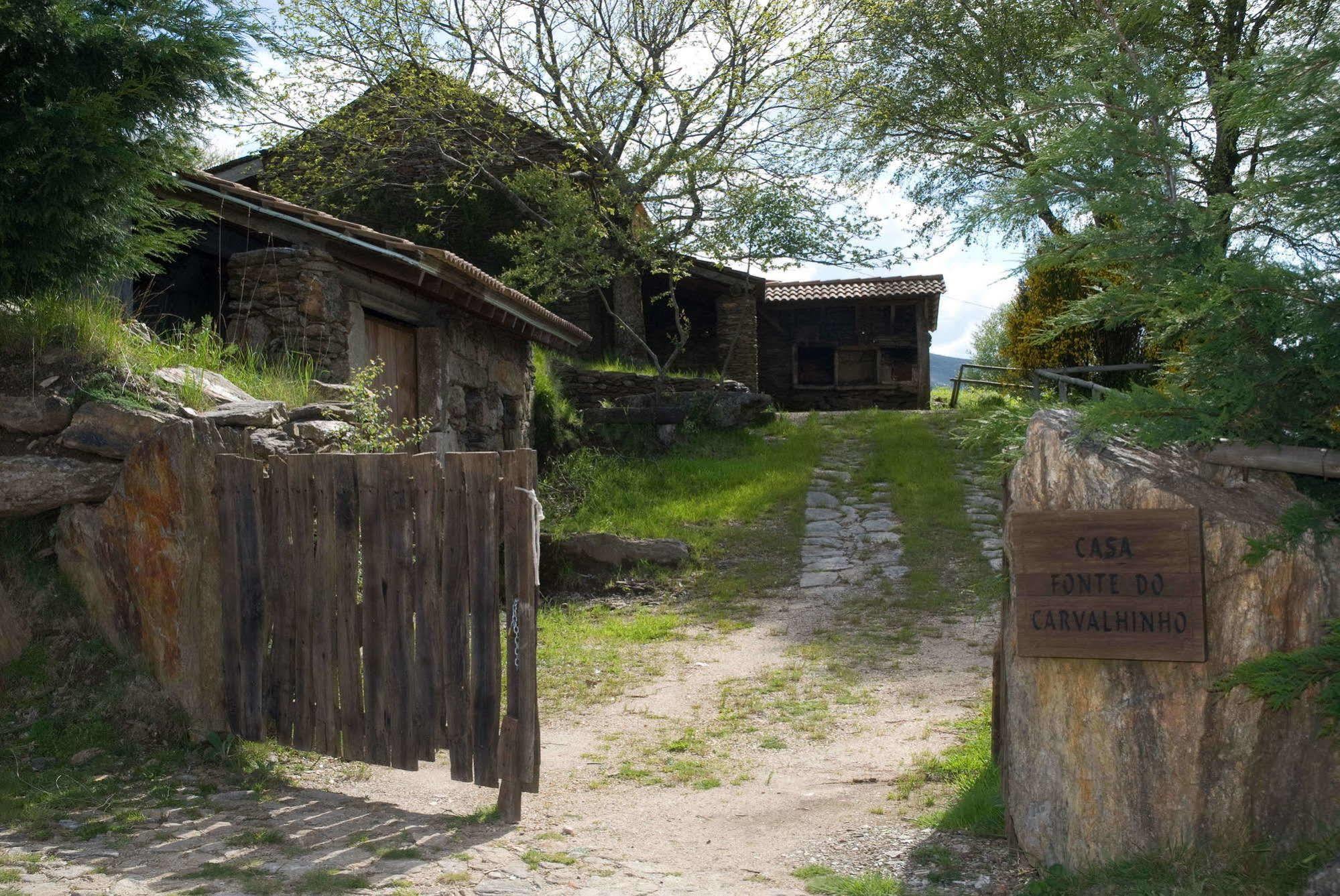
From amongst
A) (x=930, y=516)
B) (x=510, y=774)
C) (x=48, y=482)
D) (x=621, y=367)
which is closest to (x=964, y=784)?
(x=510, y=774)

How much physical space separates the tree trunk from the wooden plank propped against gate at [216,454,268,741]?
586 inches

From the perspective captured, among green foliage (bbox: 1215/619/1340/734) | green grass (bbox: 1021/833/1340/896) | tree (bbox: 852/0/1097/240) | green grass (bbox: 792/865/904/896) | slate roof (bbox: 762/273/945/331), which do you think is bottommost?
green grass (bbox: 792/865/904/896)

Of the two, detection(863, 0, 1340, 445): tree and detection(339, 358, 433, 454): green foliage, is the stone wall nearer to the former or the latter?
detection(339, 358, 433, 454): green foliage

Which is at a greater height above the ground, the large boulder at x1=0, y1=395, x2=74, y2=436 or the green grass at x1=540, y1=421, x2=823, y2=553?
the large boulder at x1=0, y1=395, x2=74, y2=436

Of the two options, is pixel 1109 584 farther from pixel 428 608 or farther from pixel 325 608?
pixel 325 608

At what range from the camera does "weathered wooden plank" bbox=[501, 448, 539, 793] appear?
15.2 ft

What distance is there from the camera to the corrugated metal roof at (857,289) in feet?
80.6

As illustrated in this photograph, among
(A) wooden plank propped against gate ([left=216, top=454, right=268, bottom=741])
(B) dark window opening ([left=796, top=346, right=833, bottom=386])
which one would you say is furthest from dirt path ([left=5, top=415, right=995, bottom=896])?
(B) dark window opening ([left=796, top=346, right=833, bottom=386])

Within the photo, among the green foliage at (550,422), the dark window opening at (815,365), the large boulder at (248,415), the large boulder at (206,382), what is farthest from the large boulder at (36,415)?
the dark window opening at (815,365)

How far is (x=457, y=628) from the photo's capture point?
4.76 m

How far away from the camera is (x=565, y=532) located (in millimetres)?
11617

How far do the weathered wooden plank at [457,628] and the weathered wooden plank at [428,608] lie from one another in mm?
42

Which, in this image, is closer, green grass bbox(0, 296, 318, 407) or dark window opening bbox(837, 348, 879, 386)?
green grass bbox(0, 296, 318, 407)

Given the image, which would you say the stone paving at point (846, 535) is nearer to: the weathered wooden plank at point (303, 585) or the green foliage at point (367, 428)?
the green foliage at point (367, 428)
